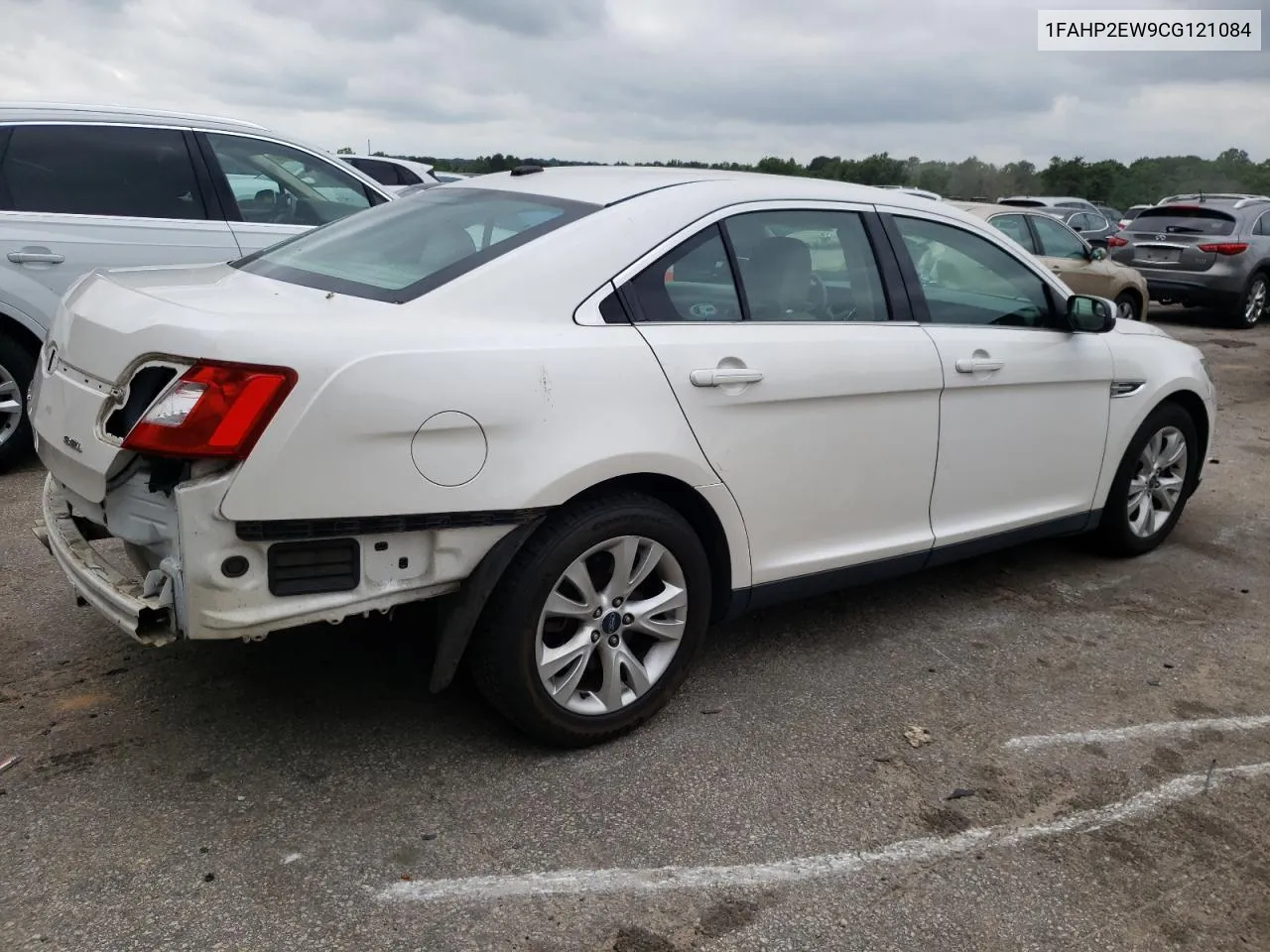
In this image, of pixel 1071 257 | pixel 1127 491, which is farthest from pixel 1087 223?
pixel 1127 491

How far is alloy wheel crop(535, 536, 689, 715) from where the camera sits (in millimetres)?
2998

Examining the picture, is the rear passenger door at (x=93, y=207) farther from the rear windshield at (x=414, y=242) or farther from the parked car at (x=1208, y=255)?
the parked car at (x=1208, y=255)

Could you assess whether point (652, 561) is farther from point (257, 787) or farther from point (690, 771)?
point (257, 787)

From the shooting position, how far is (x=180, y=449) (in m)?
2.50

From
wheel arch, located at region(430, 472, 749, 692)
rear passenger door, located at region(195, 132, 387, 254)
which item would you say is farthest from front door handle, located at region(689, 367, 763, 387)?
rear passenger door, located at region(195, 132, 387, 254)

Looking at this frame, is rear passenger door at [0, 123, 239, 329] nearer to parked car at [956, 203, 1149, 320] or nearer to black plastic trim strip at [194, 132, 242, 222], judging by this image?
black plastic trim strip at [194, 132, 242, 222]

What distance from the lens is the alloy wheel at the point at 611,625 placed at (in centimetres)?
300

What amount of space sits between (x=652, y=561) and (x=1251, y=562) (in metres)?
3.58

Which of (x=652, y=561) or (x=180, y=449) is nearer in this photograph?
(x=180, y=449)

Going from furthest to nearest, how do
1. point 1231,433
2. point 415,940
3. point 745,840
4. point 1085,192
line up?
1. point 1085,192
2. point 1231,433
3. point 745,840
4. point 415,940

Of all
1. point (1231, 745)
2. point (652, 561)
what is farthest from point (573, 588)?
point (1231, 745)

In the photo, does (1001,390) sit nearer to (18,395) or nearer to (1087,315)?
(1087,315)

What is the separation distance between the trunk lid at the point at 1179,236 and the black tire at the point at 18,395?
13335 mm

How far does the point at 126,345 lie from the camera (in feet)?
8.85
